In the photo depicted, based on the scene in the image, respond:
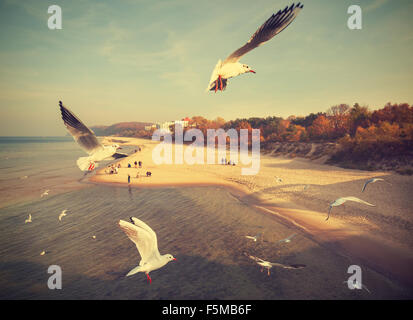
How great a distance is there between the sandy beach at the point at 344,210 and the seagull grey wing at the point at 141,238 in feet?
23.8

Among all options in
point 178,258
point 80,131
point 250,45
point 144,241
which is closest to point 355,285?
point 178,258

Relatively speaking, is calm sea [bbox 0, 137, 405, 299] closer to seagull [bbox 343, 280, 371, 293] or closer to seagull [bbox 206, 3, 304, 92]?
seagull [bbox 343, 280, 371, 293]

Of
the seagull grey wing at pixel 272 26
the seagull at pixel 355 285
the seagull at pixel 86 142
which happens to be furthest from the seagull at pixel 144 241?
the seagull at pixel 355 285

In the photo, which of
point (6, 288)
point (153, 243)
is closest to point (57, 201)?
point (6, 288)

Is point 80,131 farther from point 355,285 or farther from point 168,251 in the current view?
point 355,285

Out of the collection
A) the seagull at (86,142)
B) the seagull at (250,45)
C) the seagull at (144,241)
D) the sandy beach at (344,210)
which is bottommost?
the sandy beach at (344,210)

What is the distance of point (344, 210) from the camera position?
11.1 m

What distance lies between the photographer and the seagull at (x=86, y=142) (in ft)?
16.5

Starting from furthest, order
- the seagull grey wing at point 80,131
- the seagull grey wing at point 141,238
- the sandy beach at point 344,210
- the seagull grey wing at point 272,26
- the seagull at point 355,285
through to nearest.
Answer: the sandy beach at point 344,210 → the seagull at point 355,285 → the seagull grey wing at point 80,131 → the seagull grey wing at point 141,238 → the seagull grey wing at point 272,26

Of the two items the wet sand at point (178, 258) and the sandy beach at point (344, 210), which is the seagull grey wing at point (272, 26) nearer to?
the wet sand at point (178, 258)

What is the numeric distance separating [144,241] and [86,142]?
3714mm

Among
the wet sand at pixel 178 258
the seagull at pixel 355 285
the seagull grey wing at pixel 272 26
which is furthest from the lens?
the wet sand at pixel 178 258
